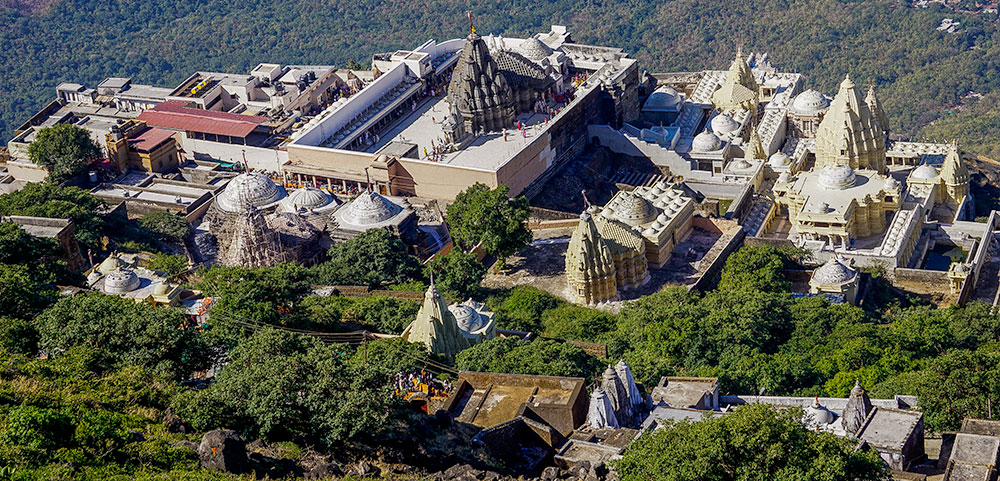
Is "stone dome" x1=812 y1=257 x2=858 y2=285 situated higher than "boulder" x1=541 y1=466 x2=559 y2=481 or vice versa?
"boulder" x1=541 y1=466 x2=559 y2=481

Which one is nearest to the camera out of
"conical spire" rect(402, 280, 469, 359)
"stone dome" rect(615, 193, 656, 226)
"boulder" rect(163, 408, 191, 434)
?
"boulder" rect(163, 408, 191, 434)

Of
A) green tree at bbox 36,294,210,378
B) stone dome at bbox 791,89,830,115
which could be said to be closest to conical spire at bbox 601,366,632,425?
green tree at bbox 36,294,210,378

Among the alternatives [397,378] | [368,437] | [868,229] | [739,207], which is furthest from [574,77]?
[368,437]

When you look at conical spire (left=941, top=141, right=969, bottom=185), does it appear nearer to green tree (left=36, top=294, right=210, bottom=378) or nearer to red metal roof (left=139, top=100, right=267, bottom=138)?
red metal roof (left=139, top=100, right=267, bottom=138)

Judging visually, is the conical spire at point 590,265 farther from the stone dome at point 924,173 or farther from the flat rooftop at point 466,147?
the stone dome at point 924,173

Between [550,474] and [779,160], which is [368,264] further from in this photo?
[550,474]

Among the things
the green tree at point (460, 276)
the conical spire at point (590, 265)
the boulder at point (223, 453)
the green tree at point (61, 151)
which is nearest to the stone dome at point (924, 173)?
the conical spire at point (590, 265)

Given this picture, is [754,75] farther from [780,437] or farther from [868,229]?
[780,437]
